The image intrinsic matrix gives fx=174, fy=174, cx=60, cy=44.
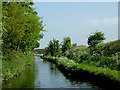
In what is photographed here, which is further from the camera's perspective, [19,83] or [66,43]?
[66,43]

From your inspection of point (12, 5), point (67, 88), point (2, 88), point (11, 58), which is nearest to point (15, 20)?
point (12, 5)

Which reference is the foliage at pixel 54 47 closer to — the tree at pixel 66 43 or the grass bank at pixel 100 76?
the tree at pixel 66 43

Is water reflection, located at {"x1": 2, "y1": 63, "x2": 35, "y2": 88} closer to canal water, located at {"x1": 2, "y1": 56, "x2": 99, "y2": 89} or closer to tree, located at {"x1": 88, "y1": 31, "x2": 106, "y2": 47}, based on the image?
canal water, located at {"x1": 2, "y1": 56, "x2": 99, "y2": 89}

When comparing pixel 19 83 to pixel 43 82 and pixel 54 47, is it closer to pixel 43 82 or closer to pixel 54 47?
pixel 43 82

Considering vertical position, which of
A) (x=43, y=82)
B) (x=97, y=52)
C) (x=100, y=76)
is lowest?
(x=43, y=82)

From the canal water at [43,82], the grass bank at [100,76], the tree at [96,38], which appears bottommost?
the canal water at [43,82]

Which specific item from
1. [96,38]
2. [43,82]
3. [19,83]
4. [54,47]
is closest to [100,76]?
[43,82]

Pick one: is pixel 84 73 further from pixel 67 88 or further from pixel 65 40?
pixel 65 40

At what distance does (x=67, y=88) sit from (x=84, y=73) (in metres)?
4.16

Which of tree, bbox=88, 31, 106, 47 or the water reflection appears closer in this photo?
the water reflection

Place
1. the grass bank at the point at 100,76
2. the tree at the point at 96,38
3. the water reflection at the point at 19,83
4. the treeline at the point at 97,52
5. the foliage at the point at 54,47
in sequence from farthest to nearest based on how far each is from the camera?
the foliage at the point at 54,47, the tree at the point at 96,38, the treeline at the point at 97,52, the water reflection at the point at 19,83, the grass bank at the point at 100,76

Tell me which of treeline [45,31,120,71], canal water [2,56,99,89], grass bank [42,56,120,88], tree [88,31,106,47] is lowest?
canal water [2,56,99,89]

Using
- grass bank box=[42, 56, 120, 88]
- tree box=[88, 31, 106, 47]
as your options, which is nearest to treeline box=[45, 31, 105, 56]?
tree box=[88, 31, 106, 47]

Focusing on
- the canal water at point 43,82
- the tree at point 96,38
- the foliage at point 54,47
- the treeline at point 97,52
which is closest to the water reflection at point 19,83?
the canal water at point 43,82
